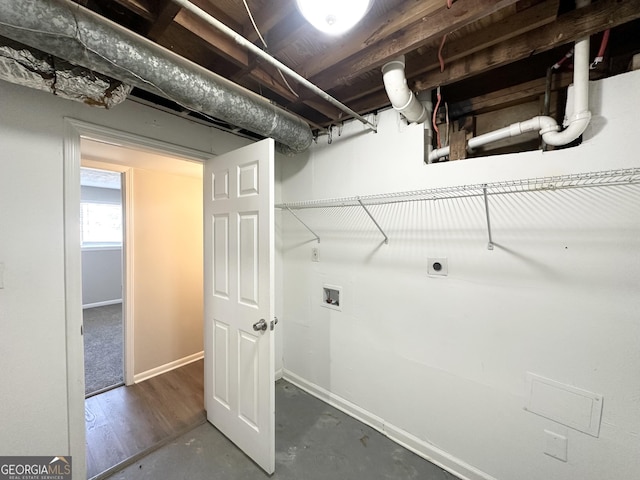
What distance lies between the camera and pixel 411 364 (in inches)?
69.0

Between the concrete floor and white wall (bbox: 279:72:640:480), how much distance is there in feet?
0.41

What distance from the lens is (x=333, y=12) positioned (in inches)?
32.3

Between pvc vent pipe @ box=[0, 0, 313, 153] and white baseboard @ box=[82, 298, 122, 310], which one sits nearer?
pvc vent pipe @ box=[0, 0, 313, 153]

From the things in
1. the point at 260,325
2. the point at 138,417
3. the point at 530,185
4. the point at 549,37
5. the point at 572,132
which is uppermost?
the point at 549,37

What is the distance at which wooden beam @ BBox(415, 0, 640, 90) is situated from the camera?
3.30 ft

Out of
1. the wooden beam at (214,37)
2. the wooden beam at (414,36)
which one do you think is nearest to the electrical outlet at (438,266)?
the wooden beam at (414,36)

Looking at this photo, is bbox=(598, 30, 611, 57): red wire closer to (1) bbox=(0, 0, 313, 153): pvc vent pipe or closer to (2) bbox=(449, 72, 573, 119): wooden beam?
(2) bbox=(449, 72, 573, 119): wooden beam

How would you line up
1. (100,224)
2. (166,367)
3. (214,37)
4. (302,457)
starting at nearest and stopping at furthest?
1. (214,37)
2. (302,457)
3. (166,367)
4. (100,224)

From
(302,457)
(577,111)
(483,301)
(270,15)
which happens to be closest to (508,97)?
(577,111)

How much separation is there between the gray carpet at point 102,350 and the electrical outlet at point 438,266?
10.2 ft

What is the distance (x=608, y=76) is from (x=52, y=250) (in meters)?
2.97

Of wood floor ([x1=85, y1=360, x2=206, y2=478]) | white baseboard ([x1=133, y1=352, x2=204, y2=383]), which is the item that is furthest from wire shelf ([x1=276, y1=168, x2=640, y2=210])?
white baseboard ([x1=133, y1=352, x2=204, y2=383])

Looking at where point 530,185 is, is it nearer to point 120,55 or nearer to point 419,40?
point 419,40

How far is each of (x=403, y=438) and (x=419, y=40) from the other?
2390mm
